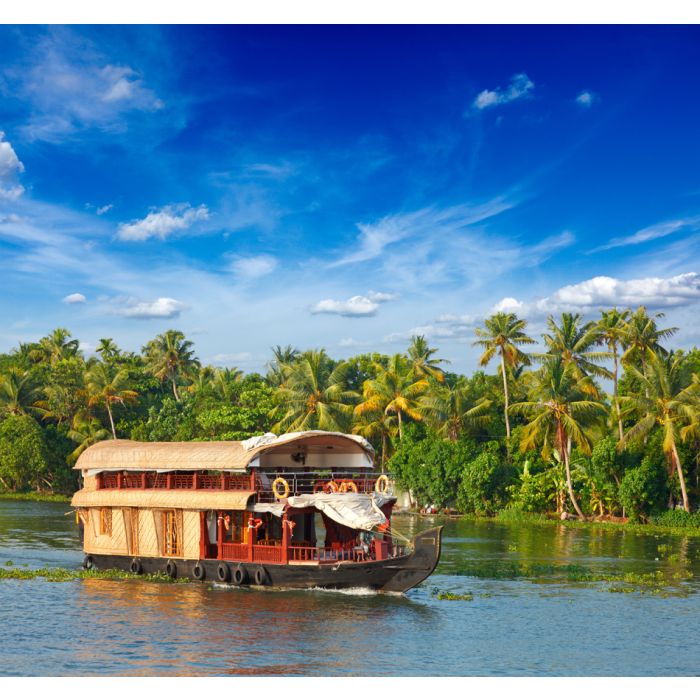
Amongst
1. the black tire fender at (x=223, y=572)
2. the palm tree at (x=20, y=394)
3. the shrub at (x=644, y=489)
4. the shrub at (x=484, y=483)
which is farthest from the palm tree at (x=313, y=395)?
the black tire fender at (x=223, y=572)

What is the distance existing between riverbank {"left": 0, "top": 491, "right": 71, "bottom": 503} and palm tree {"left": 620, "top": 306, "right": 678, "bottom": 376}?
1257 inches

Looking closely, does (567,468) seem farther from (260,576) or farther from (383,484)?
(260,576)

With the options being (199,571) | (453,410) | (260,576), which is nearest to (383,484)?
(260,576)

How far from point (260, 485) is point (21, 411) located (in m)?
40.5

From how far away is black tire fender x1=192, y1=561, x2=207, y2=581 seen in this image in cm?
2255

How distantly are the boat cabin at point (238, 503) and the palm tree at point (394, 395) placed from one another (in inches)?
901

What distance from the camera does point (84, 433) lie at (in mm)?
56375

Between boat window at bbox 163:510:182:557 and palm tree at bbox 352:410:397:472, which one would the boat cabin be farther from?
palm tree at bbox 352:410:397:472

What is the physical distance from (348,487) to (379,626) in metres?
5.19

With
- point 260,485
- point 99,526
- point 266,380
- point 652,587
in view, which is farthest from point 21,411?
point 652,587

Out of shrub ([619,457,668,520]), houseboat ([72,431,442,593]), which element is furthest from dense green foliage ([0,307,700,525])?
houseboat ([72,431,442,593])

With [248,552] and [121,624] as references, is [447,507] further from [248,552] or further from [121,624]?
[121,624]

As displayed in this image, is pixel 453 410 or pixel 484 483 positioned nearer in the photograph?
pixel 484 483

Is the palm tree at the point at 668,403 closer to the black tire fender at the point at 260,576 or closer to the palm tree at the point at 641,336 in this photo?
the palm tree at the point at 641,336
